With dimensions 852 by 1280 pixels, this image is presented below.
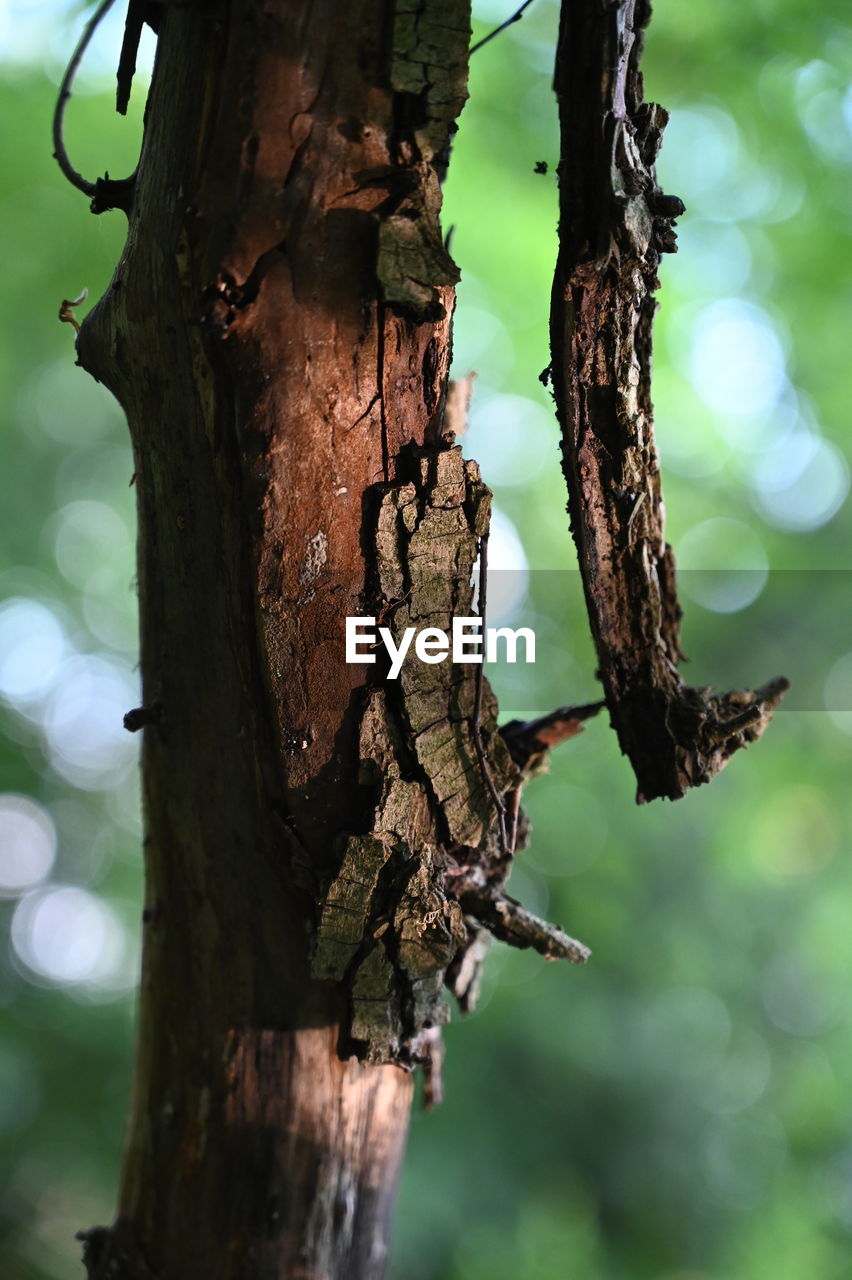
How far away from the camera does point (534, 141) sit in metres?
2.47

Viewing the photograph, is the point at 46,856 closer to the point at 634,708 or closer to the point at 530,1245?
the point at 530,1245

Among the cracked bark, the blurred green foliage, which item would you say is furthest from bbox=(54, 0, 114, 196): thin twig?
the blurred green foliage

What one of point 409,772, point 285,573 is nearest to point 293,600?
point 285,573

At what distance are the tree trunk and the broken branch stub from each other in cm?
12

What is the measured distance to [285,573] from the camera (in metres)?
0.74

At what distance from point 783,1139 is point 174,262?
3.25 meters

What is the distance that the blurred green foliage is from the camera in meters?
2.49

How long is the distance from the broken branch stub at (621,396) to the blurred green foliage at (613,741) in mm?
1773

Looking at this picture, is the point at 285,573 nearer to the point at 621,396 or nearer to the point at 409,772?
the point at 409,772

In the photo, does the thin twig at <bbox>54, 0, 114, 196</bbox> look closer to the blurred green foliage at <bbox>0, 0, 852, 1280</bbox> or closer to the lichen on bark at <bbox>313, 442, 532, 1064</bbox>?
the lichen on bark at <bbox>313, 442, 532, 1064</bbox>

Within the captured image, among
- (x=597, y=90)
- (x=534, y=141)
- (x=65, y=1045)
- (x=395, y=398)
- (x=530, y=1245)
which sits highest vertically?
(x=534, y=141)

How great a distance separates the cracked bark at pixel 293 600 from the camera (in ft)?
2.31

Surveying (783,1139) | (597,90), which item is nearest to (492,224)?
(597,90)

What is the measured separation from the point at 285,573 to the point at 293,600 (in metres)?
0.02
